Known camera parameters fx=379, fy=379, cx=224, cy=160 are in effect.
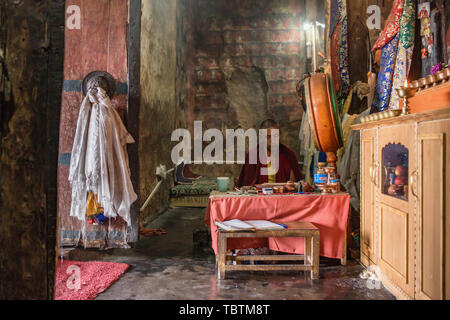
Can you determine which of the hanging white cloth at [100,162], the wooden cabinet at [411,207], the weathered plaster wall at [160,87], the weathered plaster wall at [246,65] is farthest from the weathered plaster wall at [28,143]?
the weathered plaster wall at [246,65]

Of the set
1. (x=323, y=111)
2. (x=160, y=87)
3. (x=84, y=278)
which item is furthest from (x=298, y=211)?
(x=160, y=87)

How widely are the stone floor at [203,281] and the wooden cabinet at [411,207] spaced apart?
34 centimetres

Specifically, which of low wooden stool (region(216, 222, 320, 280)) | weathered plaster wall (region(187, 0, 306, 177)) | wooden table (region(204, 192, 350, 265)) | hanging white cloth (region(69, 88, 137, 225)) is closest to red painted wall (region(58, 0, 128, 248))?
hanging white cloth (region(69, 88, 137, 225))

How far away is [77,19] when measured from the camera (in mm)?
4895

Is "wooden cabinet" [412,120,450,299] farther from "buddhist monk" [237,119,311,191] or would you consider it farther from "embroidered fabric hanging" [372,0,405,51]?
"buddhist monk" [237,119,311,191]

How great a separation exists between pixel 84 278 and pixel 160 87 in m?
4.68

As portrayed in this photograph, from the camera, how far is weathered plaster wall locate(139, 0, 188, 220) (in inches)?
253

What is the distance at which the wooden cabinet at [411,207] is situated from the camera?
2439 mm

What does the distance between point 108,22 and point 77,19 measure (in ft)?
1.29

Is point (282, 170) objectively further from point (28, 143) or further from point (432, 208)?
point (28, 143)

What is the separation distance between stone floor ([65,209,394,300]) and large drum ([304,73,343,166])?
135cm

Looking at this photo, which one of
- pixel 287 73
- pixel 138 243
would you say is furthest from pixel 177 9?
pixel 138 243

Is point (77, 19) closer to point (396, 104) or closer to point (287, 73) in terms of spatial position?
point (396, 104)

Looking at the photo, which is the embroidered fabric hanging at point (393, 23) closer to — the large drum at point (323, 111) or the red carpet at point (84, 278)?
the large drum at point (323, 111)
